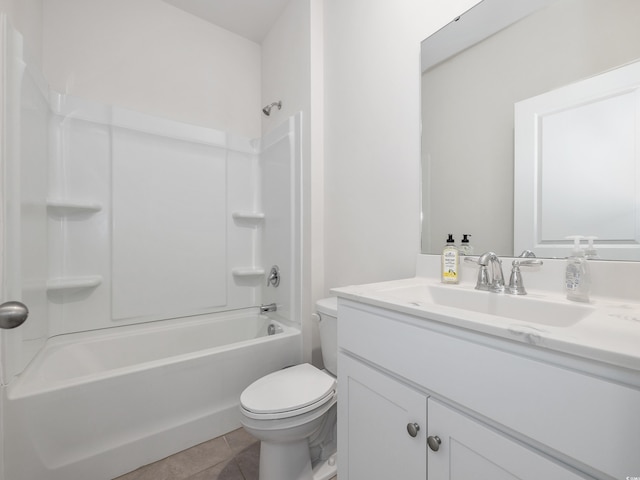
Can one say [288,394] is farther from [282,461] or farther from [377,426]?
[377,426]

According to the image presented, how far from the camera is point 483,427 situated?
54cm

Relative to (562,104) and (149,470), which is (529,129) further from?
(149,470)

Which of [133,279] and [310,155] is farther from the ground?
[310,155]

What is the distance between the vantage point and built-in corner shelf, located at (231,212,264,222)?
7.19 ft

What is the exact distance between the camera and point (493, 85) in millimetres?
1005

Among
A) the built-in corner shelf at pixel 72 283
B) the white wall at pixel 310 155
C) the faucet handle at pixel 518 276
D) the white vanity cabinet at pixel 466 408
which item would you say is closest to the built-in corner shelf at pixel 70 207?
the built-in corner shelf at pixel 72 283

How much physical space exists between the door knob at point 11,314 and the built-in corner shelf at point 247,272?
150 centimetres

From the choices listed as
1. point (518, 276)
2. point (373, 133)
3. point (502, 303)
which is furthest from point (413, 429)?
point (373, 133)

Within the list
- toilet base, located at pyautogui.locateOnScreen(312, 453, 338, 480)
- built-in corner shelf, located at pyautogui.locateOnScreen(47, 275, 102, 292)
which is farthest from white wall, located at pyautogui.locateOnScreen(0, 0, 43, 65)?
toilet base, located at pyautogui.locateOnScreen(312, 453, 338, 480)

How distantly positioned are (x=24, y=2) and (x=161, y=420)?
2.12 metres

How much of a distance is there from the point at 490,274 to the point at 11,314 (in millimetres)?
1362

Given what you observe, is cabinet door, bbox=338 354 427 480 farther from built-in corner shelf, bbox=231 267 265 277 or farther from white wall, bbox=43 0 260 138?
white wall, bbox=43 0 260 138

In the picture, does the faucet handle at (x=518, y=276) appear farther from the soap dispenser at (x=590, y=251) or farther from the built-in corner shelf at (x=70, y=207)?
the built-in corner shelf at (x=70, y=207)

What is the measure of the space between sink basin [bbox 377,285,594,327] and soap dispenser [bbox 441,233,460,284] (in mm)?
74
